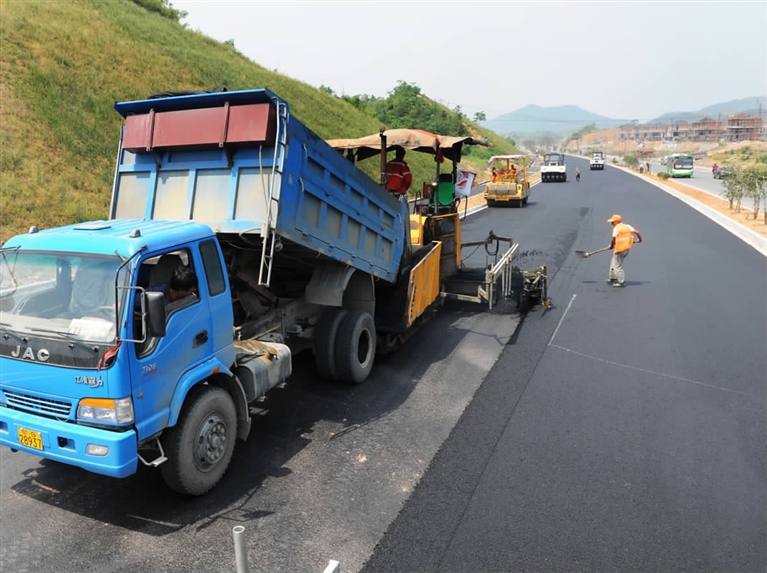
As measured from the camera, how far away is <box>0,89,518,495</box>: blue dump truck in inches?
146

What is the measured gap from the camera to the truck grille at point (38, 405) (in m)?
3.78

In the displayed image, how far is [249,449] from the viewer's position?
504cm

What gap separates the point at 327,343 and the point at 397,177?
307 centimetres

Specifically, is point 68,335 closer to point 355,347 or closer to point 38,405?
point 38,405

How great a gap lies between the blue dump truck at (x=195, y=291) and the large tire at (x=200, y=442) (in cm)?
1

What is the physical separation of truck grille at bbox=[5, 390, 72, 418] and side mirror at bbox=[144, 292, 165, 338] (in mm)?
774

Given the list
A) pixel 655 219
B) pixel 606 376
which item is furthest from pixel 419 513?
pixel 655 219

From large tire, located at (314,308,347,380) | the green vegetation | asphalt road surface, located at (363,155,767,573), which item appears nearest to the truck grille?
asphalt road surface, located at (363,155,767,573)

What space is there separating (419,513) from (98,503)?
93.8 inches

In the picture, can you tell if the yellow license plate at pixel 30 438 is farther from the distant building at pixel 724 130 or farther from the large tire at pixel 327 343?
the distant building at pixel 724 130

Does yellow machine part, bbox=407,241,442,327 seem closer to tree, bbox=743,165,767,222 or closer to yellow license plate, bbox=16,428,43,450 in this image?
yellow license plate, bbox=16,428,43,450

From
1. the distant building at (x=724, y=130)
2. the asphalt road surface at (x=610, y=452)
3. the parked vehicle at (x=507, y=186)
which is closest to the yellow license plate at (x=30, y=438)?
the asphalt road surface at (x=610, y=452)

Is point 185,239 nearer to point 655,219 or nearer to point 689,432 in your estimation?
point 689,432

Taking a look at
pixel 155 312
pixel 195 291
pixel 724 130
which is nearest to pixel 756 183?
pixel 195 291
